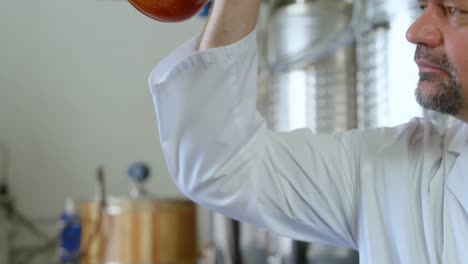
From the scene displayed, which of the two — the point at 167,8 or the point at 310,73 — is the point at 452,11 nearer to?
the point at 167,8

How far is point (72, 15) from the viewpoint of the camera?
353 cm

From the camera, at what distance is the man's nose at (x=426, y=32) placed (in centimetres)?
68

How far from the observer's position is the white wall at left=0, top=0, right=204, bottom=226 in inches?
134

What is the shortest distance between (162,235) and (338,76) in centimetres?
142

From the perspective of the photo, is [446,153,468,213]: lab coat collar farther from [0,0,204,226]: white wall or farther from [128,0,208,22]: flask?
[0,0,204,226]: white wall

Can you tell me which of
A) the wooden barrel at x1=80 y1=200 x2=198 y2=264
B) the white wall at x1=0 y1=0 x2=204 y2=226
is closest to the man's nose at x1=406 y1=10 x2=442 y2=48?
the wooden barrel at x1=80 y1=200 x2=198 y2=264

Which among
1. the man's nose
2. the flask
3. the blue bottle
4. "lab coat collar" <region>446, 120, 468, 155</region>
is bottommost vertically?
the blue bottle

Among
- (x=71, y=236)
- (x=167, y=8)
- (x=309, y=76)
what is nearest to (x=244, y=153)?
(x=167, y=8)

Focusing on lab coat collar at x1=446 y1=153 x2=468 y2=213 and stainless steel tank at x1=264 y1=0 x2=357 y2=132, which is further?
stainless steel tank at x1=264 y1=0 x2=357 y2=132

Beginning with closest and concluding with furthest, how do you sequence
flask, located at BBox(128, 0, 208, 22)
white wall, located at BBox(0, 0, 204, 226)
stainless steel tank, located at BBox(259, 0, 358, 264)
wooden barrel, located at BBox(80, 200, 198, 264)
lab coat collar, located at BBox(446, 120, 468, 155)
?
1. flask, located at BBox(128, 0, 208, 22)
2. lab coat collar, located at BBox(446, 120, 468, 155)
3. stainless steel tank, located at BBox(259, 0, 358, 264)
4. wooden barrel, located at BBox(80, 200, 198, 264)
5. white wall, located at BBox(0, 0, 204, 226)

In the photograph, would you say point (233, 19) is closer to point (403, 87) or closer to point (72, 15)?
point (403, 87)

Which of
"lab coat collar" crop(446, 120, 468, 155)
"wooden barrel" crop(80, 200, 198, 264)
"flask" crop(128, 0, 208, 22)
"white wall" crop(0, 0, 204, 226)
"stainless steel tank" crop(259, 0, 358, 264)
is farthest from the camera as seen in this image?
"white wall" crop(0, 0, 204, 226)

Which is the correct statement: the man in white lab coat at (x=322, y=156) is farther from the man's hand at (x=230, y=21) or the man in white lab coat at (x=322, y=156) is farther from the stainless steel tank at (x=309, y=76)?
the stainless steel tank at (x=309, y=76)

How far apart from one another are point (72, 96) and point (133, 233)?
3.63ft
